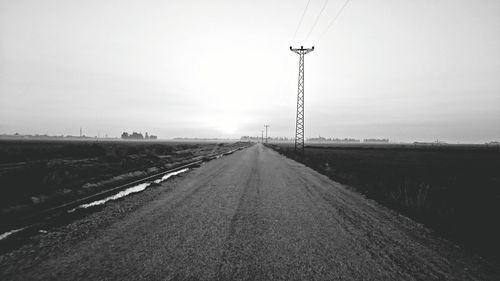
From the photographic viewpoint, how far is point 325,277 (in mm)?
2949

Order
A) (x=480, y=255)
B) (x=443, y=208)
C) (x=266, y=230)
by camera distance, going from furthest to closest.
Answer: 1. (x=443, y=208)
2. (x=266, y=230)
3. (x=480, y=255)

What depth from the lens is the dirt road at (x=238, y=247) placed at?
9.91 feet

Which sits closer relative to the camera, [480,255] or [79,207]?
[480,255]

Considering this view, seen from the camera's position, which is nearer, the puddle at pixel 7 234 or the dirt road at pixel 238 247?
the dirt road at pixel 238 247

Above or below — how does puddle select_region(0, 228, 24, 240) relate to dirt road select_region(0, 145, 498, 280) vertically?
below

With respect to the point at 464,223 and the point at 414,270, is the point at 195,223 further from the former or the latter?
the point at 464,223

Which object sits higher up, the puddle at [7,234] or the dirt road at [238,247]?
the dirt road at [238,247]

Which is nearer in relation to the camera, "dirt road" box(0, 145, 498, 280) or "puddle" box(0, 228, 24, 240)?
"dirt road" box(0, 145, 498, 280)

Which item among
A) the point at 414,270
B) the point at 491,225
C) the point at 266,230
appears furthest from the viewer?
the point at 491,225

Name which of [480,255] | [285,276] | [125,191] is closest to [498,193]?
[480,255]

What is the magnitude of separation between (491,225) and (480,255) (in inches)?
90.9

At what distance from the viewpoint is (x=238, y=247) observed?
3.75m

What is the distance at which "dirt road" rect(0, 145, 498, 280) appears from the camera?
9.91 ft

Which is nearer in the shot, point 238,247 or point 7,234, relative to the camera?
point 238,247
